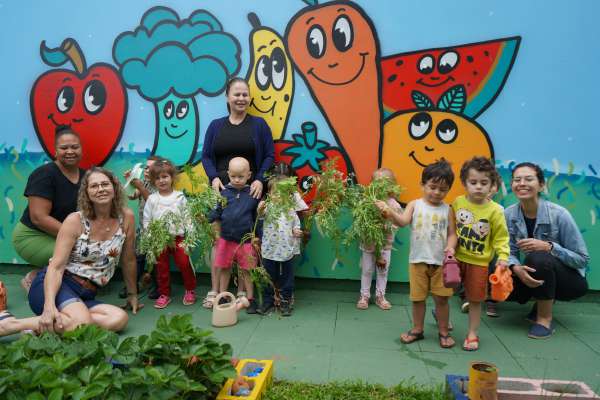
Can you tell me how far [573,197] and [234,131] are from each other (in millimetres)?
3459

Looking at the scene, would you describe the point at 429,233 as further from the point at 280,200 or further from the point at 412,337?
the point at 280,200

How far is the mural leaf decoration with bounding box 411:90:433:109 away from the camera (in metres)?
4.58

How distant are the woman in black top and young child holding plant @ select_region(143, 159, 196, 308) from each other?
75cm

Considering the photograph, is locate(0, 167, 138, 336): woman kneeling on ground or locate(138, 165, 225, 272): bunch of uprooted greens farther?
locate(138, 165, 225, 272): bunch of uprooted greens

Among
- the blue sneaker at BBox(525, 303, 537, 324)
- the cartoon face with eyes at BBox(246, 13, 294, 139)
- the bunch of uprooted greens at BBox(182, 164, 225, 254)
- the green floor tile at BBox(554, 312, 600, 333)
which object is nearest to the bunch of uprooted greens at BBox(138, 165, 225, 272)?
the bunch of uprooted greens at BBox(182, 164, 225, 254)

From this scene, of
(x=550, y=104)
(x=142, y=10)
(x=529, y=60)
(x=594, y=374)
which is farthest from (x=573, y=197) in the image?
(x=142, y=10)

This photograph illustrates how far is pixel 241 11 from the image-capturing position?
471 centimetres

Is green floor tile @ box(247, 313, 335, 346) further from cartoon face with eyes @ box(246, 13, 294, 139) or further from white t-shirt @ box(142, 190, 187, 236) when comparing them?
cartoon face with eyes @ box(246, 13, 294, 139)

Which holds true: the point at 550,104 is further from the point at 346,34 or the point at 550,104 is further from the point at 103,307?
the point at 103,307

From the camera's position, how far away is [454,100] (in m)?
4.55

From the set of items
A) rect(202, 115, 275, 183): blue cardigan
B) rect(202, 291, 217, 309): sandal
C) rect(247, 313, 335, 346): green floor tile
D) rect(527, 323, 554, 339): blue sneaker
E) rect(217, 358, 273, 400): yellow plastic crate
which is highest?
rect(202, 115, 275, 183): blue cardigan

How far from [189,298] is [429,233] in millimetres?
2484

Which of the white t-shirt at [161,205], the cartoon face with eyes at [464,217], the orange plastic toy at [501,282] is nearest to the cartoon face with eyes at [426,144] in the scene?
the cartoon face with eyes at [464,217]

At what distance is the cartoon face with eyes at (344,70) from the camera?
4.61 meters
